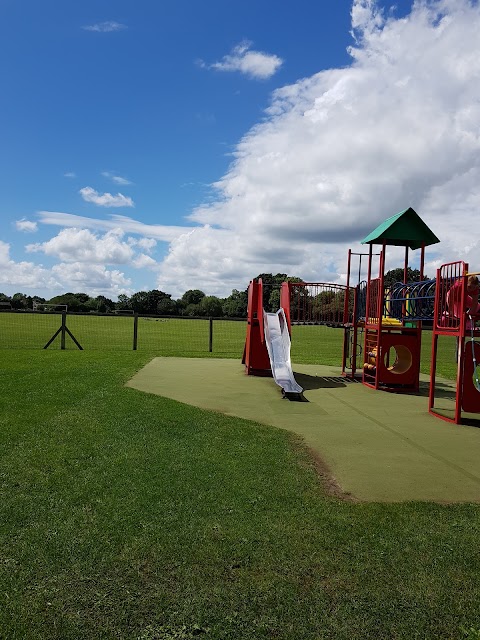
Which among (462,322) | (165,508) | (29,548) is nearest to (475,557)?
(165,508)

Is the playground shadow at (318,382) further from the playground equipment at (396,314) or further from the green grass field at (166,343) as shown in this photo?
the green grass field at (166,343)

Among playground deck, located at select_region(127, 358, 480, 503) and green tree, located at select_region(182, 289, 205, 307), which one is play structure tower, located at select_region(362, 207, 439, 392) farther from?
green tree, located at select_region(182, 289, 205, 307)

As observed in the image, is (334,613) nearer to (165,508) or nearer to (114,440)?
(165,508)

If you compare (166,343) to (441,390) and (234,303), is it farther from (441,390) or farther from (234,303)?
(234,303)

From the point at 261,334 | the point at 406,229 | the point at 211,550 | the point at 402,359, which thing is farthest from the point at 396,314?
the point at 211,550

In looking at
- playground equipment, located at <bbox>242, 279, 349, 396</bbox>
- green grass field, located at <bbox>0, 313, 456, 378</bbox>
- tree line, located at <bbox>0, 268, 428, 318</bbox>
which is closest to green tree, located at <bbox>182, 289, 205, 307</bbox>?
tree line, located at <bbox>0, 268, 428, 318</bbox>

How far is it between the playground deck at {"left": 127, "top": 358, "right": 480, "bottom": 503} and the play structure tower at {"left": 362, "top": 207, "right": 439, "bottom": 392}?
0.56 m

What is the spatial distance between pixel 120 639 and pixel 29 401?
651 cm

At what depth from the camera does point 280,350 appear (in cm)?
1256

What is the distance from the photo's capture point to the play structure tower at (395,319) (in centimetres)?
1202

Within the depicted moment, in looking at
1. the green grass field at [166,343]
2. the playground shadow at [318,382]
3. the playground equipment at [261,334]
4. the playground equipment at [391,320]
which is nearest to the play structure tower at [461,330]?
the playground equipment at [391,320]

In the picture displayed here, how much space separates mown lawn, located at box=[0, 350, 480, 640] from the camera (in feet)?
8.77

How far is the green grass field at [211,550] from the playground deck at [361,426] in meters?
0.46

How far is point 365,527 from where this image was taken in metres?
3.88
